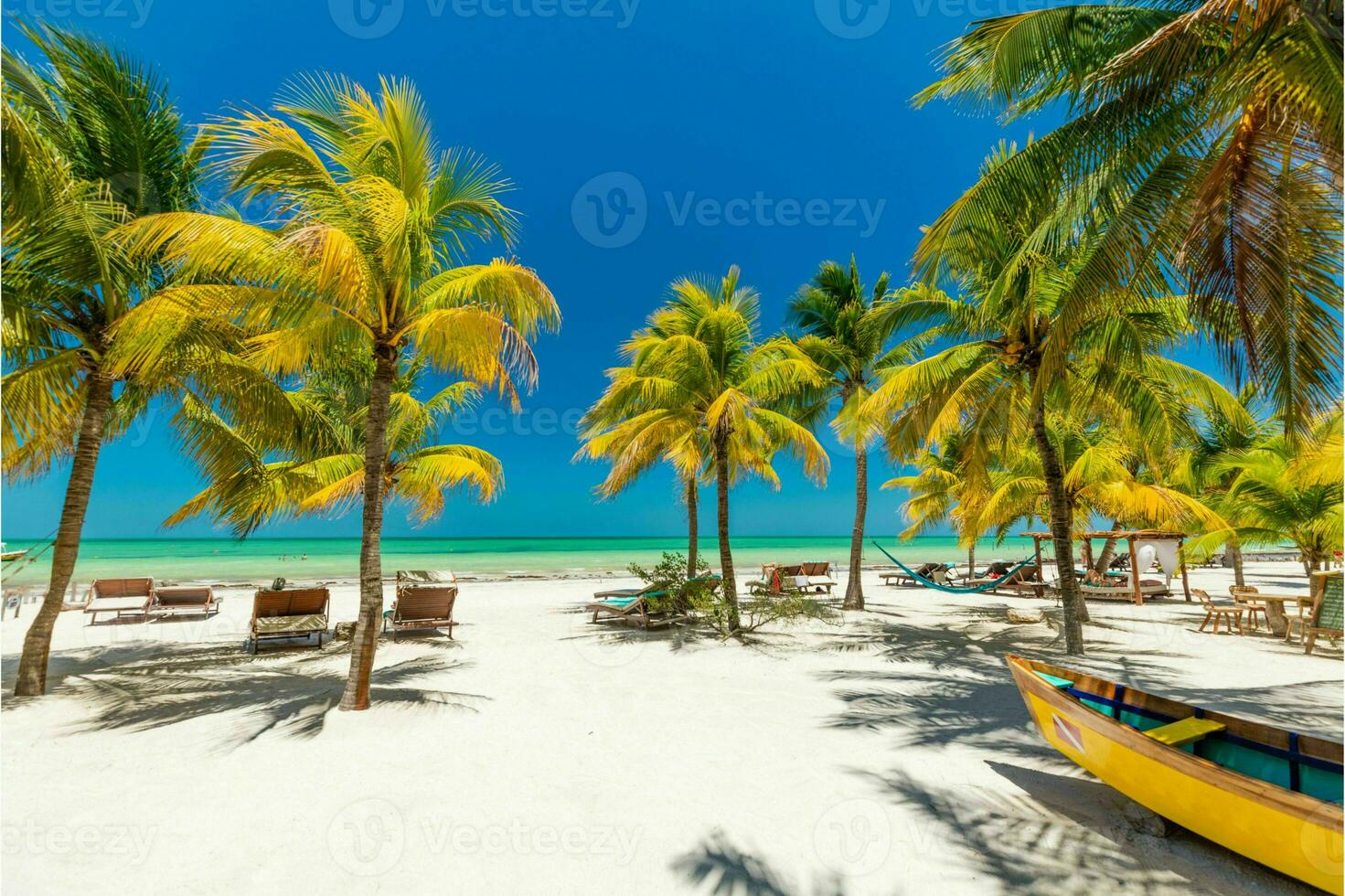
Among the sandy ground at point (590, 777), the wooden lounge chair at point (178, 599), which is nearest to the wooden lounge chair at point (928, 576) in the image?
the sandy ground at point (590, 777)

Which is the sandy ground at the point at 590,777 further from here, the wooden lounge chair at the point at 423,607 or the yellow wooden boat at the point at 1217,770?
the wooden lounge chair at the point at 423,607

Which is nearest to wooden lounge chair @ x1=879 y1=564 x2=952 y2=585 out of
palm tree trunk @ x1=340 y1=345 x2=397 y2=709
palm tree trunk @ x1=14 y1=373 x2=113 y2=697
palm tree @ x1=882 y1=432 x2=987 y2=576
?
palm tree @ x1=882 y1=432 x2=987 y2=576

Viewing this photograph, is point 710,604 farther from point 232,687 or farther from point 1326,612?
point 1326,612

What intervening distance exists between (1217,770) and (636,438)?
27.2ft

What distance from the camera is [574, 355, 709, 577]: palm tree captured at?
10742 mm

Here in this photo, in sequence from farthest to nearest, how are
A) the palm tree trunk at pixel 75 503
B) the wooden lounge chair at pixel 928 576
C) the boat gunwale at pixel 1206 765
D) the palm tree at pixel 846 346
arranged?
1. the wooden lounge chair at pixel 928 576
2. the palm tree at pixel 846 346
3. the palm tree trunk at pixel 75 503
4. the boat gunwale at pixel 1206 765

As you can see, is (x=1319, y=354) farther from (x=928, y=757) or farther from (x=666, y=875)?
(x=666, y=875)

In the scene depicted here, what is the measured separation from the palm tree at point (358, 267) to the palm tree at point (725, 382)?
172 inches

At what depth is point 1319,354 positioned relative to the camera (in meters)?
4.40

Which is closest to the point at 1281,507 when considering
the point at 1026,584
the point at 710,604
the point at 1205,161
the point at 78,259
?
the point at 1026,584

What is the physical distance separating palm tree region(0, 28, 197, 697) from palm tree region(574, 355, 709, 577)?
6345mm

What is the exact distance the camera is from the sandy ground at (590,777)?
314cm

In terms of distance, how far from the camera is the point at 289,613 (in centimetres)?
959

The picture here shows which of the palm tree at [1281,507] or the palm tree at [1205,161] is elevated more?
the palm tree at [1205,161]
